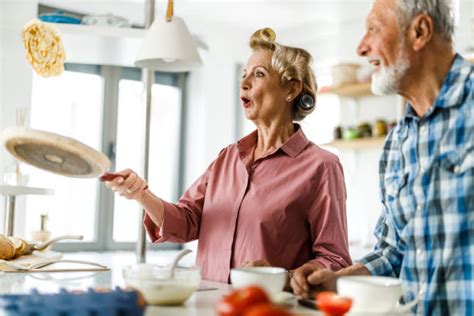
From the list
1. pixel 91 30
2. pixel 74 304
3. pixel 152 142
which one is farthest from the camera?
pixel 152 142

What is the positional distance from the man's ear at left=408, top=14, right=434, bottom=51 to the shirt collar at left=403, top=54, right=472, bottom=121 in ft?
0.29

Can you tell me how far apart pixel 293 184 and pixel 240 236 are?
23 cm

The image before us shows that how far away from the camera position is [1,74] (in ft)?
13.5

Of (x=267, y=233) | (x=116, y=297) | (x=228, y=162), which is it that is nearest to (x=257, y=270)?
(x=116, y=297)

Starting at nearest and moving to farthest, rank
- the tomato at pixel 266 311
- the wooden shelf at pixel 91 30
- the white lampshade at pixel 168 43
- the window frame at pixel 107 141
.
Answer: the tomato at pixel 266 311
the white lampshade at pixel 168 43
the wooden shelf at pixel 91 30
the window frame at pixel 107 141

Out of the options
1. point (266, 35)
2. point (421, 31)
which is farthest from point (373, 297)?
point (266, 35)

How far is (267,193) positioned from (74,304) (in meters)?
0.95

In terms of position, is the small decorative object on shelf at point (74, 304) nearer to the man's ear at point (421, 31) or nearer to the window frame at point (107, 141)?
the man's ear at point (421, 31)

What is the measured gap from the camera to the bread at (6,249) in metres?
1.87

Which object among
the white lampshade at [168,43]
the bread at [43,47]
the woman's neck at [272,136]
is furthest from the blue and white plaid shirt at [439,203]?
the bread at [43,47]

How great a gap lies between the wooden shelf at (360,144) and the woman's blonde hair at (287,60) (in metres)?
2.62

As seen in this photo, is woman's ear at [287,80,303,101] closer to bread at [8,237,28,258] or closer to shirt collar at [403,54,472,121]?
shirt collar at [403,54,472,121]

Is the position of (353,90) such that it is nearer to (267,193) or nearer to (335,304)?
(267,193)

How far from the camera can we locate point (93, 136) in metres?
5.32
